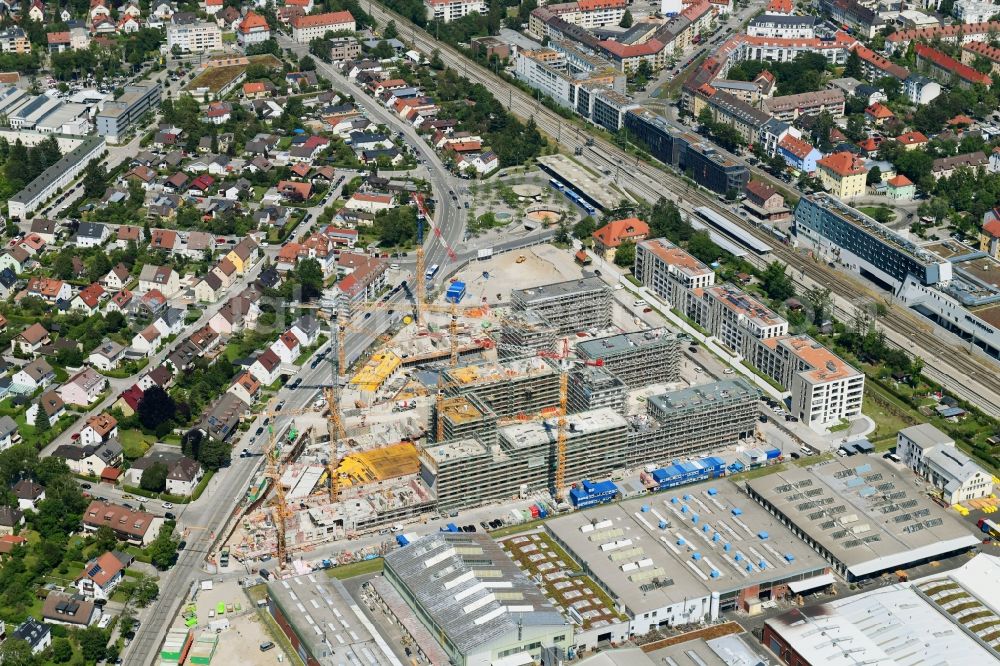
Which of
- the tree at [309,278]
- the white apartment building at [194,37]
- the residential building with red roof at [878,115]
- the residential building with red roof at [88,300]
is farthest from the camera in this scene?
the white apartment building at [194,37]

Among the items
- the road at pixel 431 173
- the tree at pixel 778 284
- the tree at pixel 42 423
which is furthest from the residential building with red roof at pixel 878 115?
the tree at pixel 42 423

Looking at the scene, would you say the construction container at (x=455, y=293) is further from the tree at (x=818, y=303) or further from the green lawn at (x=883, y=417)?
the green lawn at (x=883, y=417)

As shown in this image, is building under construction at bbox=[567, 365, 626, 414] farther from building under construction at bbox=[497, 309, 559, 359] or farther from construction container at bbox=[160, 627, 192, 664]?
construction container at bbox=[160, 627, 192, 664]

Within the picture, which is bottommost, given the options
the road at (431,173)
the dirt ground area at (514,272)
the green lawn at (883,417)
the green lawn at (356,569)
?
the green lawn at (883,417)

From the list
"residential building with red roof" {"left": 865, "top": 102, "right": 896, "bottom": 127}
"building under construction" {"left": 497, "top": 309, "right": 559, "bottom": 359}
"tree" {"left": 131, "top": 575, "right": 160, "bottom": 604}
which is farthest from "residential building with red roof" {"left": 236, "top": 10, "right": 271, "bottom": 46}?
"tree" {"left": 131, "top": 575, "right": 160, "bottom": 604}

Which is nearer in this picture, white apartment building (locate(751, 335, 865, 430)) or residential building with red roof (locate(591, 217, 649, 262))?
white apartment building (locate(751, 335, 865, 430))

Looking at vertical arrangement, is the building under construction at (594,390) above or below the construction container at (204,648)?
above

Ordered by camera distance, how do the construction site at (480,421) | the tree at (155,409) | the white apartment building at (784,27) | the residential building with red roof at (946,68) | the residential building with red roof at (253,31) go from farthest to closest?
the residential building with red roof at (253,31)
the white apartment building at (784,27)
the residential building with red roof at (946,68)
the tree at (155,409)
the construction site at (480,421)
